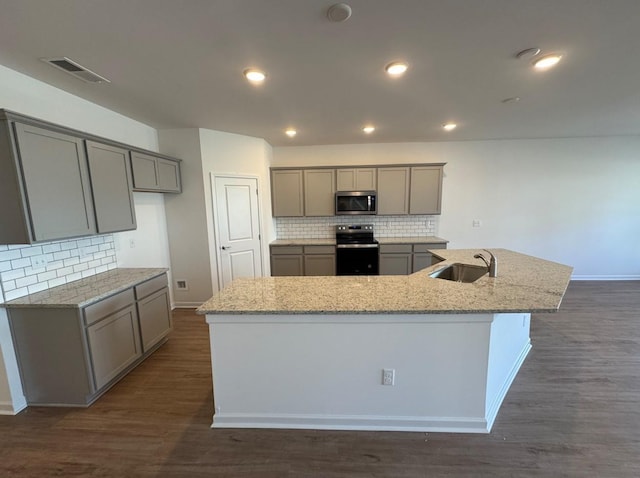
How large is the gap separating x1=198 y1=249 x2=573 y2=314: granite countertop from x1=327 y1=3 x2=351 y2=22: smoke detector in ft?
5.55

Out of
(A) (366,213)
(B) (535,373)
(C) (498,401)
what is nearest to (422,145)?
(A) (366,213)

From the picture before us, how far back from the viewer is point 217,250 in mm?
3904

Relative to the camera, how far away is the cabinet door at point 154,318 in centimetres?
261

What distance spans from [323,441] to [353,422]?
237 mm

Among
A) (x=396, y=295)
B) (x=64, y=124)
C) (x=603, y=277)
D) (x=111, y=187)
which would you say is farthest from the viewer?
(x=603, y=277)

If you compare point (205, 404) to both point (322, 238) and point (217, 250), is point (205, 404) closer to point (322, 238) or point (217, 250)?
point (217, 250)

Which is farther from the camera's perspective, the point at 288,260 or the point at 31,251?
the point at 288,260

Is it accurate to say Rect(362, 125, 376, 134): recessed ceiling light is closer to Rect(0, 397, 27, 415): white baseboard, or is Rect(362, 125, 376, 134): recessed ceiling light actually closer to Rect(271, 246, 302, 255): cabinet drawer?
Rect(271, 246, 302, 255): cabinet drawer

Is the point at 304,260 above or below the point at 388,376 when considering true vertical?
above

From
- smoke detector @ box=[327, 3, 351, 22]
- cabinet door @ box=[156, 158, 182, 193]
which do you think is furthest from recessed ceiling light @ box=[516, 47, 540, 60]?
cabinet door @ box=[156, 158, 182, 193]

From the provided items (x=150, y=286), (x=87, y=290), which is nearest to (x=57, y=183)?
(x=87, y=290)

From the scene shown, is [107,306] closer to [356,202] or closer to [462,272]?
[462,272]

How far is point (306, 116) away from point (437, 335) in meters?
2.79

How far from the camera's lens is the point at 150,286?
8.84ft
